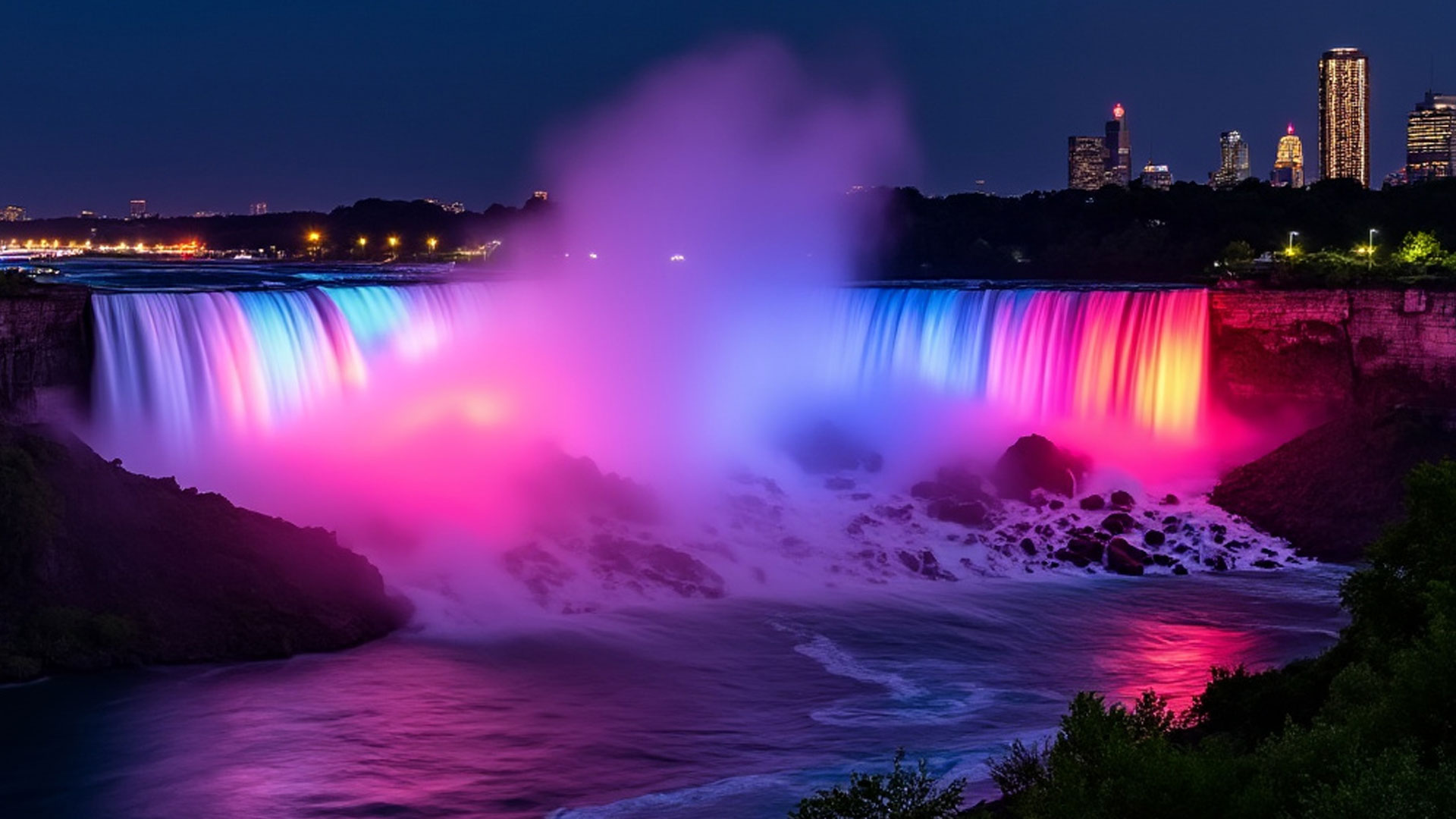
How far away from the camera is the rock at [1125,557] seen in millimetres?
35594

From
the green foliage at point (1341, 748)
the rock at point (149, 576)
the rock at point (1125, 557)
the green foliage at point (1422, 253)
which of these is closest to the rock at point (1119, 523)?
the rock at point (1125, 557)

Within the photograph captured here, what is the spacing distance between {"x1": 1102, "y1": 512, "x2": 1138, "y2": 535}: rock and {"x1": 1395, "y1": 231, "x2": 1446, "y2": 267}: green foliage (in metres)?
15.1

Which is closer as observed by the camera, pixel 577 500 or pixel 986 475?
pixel 577 500

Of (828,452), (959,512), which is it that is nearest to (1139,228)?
(828,452)

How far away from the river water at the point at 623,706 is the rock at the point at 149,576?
2.05ft

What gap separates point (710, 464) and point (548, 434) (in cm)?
428

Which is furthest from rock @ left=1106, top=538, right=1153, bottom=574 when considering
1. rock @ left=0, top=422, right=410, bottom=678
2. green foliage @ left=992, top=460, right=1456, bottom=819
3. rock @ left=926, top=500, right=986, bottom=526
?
green foliage @ left=992, top=460, right=1456, bottom=819

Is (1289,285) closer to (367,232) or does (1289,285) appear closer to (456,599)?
(456,599)

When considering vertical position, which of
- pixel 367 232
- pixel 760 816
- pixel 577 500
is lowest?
pixel 760 816

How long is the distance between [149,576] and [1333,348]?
28818 millimetres

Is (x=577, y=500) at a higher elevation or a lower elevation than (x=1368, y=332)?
lower

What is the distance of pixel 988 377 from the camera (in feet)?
160


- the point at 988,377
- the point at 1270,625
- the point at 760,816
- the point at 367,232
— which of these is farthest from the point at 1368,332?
the point at 367,232

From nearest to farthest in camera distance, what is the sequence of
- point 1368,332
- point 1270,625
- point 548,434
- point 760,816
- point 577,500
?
point 760,816
point 1270,625
point 577,500
point 1368,332
point 548,434
